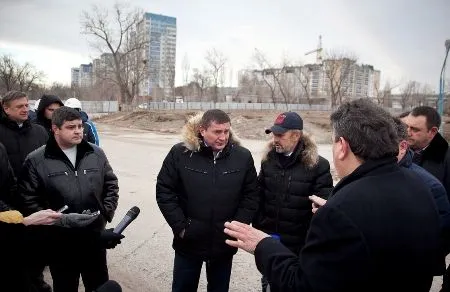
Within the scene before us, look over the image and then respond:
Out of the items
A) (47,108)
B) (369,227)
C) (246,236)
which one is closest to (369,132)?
(369,227)

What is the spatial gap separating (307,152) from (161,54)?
8702 cm

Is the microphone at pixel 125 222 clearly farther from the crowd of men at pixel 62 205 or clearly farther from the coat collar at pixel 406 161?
the coat collar at pixel 406 161

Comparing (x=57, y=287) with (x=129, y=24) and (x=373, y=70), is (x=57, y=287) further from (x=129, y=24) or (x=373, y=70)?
(x=373, y=70)

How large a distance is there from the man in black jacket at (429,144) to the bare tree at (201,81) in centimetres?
6064

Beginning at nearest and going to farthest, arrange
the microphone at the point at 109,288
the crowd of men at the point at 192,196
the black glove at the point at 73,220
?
the microphone at the point at 109,288 → the crowd of men at the point at 192,196 → the black glove at the point at 73,220

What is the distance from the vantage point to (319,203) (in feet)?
8.73

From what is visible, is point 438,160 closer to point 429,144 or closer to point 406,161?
point 429,144

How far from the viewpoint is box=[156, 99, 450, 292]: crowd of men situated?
150 centimetres

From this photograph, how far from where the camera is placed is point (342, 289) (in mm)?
1512

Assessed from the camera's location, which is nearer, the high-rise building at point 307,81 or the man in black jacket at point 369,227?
the man in black jacket at point 369,227

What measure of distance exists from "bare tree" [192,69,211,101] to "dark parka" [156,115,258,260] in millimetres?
60863

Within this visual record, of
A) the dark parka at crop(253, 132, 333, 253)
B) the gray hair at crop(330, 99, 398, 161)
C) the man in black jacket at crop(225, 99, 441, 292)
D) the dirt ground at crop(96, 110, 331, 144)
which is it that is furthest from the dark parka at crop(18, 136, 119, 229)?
the dirt ground at crop(96, 110, 331, 144)

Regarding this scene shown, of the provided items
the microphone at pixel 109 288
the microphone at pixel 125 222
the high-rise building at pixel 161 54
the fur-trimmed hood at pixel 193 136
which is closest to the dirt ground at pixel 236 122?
the fur-trimmed hood at pixel 193 136

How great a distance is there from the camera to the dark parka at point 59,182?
3164 mm
